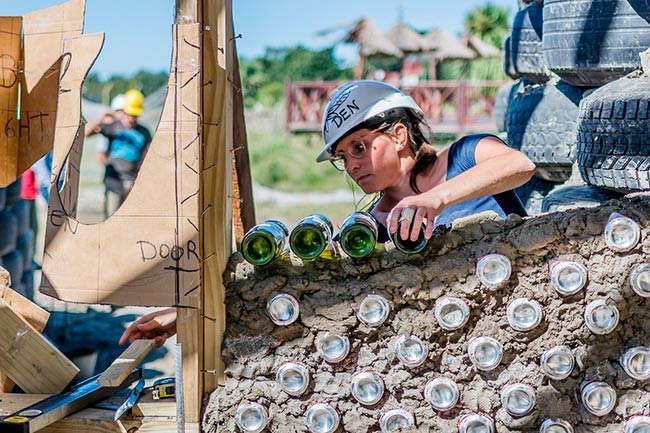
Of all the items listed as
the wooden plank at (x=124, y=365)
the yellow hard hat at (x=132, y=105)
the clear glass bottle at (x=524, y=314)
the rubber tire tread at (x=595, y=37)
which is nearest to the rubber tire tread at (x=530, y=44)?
the rubber tire tread at (x=595, y=37)

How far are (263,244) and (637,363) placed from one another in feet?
2.88

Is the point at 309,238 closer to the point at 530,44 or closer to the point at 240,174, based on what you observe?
the point at 240,174

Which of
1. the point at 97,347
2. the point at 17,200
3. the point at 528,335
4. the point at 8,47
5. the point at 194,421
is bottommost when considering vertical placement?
the point at 97,347

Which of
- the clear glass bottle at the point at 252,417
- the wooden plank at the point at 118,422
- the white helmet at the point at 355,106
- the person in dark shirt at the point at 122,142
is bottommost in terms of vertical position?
the person in dark shirt at the point at 122,142

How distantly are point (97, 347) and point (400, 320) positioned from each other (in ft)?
13.3

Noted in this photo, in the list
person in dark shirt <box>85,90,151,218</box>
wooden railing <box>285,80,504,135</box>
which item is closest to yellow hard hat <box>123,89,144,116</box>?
person in dark shirt <box>85,90,151,218</box>

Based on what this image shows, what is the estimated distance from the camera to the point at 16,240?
21.2 feet

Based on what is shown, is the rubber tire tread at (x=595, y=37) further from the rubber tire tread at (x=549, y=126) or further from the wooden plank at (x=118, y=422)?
the wooden plank at (x=118, y=422)

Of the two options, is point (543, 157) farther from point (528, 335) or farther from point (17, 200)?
point (17, 200)

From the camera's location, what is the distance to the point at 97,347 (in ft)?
18.3

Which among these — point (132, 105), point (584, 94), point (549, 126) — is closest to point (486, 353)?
point (584, 94)

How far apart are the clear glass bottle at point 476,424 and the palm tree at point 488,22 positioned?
34737 mm

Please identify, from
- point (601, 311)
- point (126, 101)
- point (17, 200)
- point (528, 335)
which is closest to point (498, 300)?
point (528, 335)

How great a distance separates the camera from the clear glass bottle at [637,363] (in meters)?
1.88
